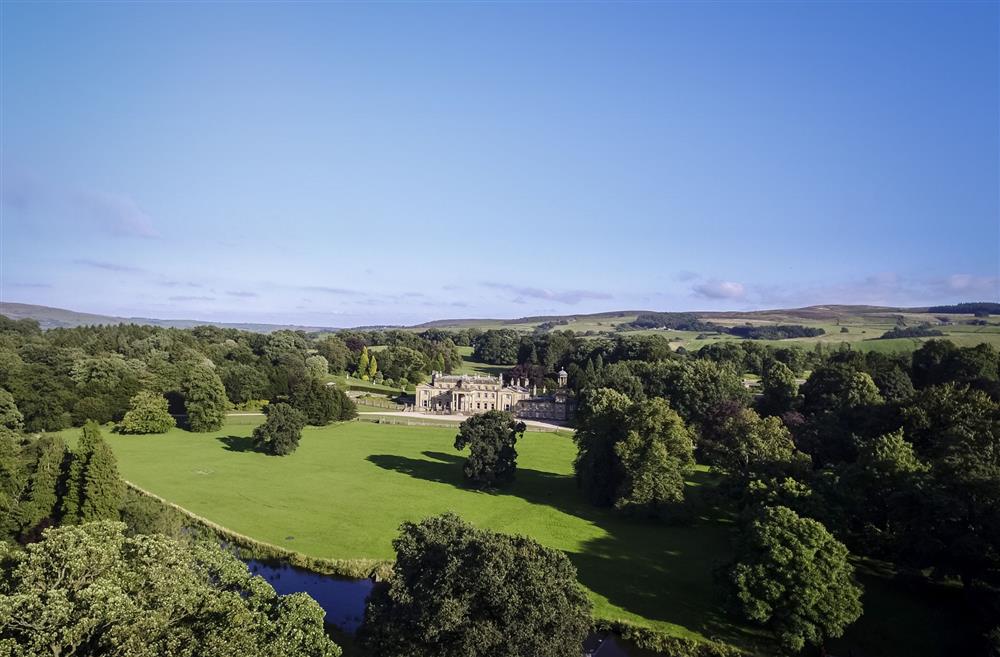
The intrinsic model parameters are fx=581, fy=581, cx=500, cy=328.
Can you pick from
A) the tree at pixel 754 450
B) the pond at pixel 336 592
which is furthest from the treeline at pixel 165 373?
the tree at pixel 754 450

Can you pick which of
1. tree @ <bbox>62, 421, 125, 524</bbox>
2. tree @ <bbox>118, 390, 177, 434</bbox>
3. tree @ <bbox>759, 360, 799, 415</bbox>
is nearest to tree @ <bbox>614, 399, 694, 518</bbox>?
tree @ <bbox>759, 360, 799, 415</bbox>

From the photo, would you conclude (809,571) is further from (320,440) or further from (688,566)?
(320,440)

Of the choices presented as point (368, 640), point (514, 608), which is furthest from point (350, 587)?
point (514, 608)

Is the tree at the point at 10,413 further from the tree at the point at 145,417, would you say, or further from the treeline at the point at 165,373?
the tree at the point at 145,417

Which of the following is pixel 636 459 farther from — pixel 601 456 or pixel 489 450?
pixel 489 450

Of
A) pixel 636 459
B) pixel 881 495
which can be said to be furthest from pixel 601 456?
pixel 881 495

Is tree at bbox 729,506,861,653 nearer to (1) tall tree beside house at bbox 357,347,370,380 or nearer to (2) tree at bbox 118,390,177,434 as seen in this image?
(2) tree at bbox 118,390,177,434
